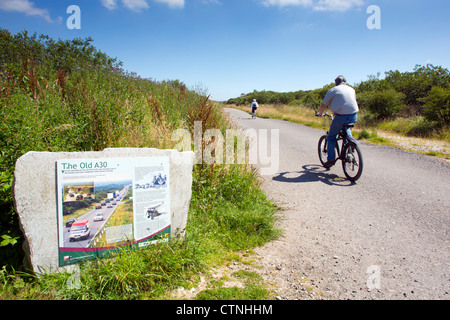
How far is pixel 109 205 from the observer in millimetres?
2629

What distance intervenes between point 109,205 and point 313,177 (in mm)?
4961

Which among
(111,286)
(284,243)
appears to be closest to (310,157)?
(284,243)

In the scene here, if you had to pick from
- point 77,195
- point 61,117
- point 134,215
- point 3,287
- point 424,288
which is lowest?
point 424,288

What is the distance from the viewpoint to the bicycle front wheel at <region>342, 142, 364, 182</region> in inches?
224

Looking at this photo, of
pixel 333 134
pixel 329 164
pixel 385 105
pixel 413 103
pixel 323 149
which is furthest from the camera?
pixel 413 103

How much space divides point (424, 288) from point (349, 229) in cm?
130

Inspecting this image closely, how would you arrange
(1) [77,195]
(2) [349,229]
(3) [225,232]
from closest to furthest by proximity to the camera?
(1) [77,195], (3) [225,232], (2) [349,229]

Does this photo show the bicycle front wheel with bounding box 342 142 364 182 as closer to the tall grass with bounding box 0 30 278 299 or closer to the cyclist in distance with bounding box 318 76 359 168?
the cyclist in distance with bounding box 318 76 359 168

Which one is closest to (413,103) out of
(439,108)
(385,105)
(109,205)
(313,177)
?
(385,105)

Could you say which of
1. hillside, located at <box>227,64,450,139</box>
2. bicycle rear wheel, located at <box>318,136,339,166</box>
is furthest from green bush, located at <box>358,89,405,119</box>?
bicycle rear wheel, located at <box>318,136,339,166</box>

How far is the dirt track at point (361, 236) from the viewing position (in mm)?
2598

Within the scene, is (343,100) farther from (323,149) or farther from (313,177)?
(313,177)
